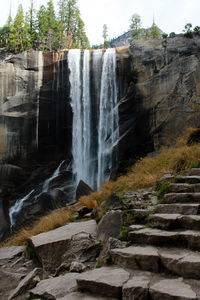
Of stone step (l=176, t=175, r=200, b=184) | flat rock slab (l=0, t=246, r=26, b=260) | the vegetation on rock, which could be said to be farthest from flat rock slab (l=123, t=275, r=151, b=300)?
the vegetation on rock

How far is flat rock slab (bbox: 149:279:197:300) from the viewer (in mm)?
1981

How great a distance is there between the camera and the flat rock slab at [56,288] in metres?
2.73

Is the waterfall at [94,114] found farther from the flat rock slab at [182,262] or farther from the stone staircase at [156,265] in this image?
the flat rock slab at [182,262]

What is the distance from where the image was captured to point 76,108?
18.8m

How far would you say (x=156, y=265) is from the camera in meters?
2.63

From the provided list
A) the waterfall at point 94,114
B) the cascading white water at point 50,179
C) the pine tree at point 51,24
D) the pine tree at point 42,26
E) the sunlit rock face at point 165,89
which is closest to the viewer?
the sunlit rock face at point 165,89

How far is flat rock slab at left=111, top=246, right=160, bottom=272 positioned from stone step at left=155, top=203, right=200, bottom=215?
0.94m

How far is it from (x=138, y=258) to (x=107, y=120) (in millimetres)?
15515

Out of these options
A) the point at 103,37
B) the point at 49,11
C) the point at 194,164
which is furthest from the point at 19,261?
the point at 103,37

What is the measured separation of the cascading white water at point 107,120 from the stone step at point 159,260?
523 inches

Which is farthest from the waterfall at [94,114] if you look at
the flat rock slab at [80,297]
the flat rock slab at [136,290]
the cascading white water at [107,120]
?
the flat rock slab at [136,290]

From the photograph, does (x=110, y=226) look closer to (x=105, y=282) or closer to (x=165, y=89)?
(x=105, y=282)

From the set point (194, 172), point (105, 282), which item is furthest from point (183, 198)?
point (105, 282)

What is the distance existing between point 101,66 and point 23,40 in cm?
1413
